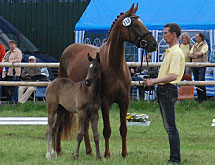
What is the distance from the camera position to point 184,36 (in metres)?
14.3

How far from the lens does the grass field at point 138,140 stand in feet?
24.8

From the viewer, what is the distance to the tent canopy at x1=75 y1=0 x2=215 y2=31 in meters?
15.9

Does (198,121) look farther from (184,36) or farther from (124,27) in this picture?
(124,27)

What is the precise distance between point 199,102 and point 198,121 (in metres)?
2.24

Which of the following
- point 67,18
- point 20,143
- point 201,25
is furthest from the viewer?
point 67,18

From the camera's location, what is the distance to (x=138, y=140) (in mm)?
9961

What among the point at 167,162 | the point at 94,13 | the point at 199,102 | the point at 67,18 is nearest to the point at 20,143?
the point at 167,162

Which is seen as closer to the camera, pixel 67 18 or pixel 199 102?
pixel 199 102

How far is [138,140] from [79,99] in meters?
A: 2.81

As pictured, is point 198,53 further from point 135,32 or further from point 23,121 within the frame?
point 135,32

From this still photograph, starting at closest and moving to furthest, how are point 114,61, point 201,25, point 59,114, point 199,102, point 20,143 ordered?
point 114,61 → point 59,114 → point 20,143 → point 199,102 → point 201,25

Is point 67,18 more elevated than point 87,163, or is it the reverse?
point 67,18

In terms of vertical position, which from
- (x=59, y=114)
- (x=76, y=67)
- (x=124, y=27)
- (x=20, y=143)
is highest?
(x=124, y=27)

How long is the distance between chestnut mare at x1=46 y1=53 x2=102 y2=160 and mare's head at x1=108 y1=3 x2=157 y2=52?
0.51 metres
